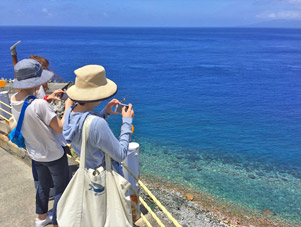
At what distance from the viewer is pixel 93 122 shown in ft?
7.93

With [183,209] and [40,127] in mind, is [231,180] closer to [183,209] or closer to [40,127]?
[183,209]

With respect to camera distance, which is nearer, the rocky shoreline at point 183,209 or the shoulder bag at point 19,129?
the shoulder bag at point 19,129

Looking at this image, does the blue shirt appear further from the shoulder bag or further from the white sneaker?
the white sneaker

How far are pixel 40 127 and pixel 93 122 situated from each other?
3.96ft

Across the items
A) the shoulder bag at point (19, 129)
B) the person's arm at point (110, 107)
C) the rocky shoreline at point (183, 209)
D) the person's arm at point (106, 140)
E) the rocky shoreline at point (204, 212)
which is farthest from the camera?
the rocky shoreline at point (204, 212)

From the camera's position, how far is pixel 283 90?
35.5 m

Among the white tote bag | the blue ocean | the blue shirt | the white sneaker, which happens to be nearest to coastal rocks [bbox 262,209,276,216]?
the blue ocean

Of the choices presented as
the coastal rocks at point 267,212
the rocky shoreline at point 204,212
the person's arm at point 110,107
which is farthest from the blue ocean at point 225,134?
the person's arm at point 110,107

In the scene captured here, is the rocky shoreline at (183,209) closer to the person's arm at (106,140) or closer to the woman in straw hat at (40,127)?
the woman in straw hat at (40,127)

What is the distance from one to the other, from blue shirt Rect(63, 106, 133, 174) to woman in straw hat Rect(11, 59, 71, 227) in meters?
0.46

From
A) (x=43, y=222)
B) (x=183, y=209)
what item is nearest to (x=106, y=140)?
(x=43, y=222)

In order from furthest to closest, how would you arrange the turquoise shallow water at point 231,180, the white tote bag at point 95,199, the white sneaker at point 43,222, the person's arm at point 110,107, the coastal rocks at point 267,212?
the turquoise shallow water at point 231,180, the coastal rocks at point 267,212, the white sneaker at point 43,222, the person's arm at point 110,107, the white tote bag at point 95,199

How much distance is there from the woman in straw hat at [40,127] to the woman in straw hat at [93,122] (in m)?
0.42

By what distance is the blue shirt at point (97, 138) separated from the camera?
2.42 m
